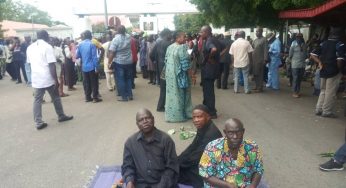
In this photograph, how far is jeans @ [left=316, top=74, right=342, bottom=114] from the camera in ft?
24.1

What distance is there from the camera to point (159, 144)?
3779mm

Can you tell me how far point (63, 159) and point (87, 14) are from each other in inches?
742

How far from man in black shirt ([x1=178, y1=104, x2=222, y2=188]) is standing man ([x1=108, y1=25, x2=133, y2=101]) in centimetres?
549

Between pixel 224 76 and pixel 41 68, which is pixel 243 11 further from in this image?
pixel 41 68

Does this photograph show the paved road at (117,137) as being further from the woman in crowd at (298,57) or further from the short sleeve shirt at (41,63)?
the short sleeve shirt at (41,63)

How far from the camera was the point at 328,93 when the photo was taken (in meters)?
7.45

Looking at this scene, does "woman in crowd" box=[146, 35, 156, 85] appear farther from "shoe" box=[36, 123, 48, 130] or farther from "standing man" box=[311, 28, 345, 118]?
"standing man" box=[311, 28, 345, 118]

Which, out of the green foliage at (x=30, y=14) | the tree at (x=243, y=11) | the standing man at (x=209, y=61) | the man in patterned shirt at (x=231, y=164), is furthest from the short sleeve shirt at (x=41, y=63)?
the green foliage at (x=30, y=14)

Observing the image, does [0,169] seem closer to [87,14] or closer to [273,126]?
[273,126]

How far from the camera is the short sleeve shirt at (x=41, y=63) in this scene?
286 inches

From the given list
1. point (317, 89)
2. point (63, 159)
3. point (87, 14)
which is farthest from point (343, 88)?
point (87, 14)

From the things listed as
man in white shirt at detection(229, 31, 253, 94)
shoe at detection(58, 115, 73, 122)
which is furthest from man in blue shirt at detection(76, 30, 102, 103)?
man in white shirt at detection(229, 31, 253, 94)

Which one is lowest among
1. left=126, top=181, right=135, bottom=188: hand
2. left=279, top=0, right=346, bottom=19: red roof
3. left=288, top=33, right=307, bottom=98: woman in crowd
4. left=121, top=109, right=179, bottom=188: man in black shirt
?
left=126, top=181, right=135, bottom=188: hand

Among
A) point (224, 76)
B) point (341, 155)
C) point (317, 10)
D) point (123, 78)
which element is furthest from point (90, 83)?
point (341, 155)
